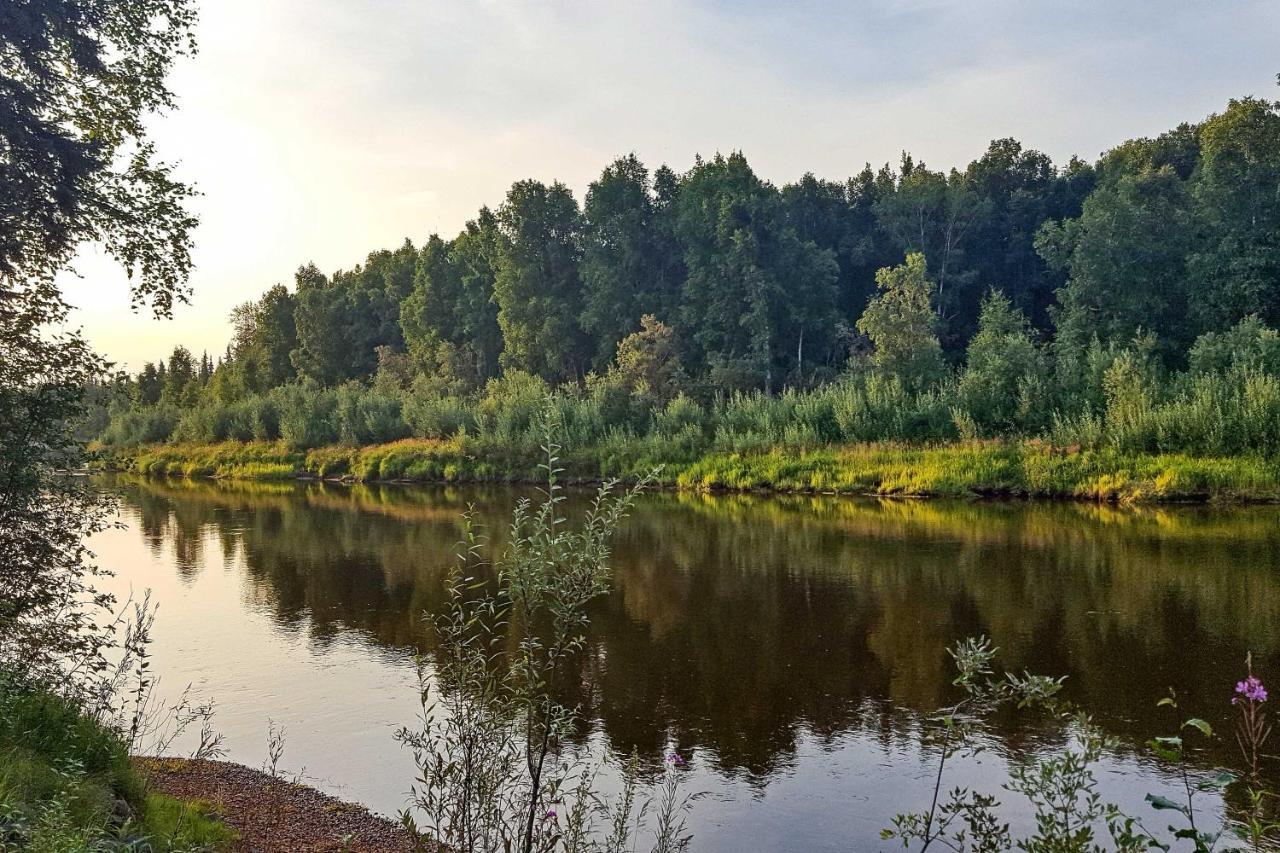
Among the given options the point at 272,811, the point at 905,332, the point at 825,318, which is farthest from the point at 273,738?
the point at 825,318

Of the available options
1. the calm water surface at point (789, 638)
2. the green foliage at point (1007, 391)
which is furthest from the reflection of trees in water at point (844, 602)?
the green foliage at point (1007, 391)

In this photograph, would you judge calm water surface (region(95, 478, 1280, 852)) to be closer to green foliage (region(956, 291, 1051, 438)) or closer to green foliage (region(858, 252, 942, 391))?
green foliage (region(956, 291, 1051, 438))

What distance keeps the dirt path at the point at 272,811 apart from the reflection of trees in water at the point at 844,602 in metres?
2.77

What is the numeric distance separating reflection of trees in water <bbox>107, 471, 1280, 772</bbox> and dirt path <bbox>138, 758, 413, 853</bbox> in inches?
109

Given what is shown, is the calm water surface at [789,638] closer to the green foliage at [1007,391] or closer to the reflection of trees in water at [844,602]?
the reflection of trees in water at [844,602]

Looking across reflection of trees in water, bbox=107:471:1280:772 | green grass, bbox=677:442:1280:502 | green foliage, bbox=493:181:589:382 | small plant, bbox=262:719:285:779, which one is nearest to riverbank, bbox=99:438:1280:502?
green grass, bbox=677:442:1280:502

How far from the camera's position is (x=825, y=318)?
54.9 m

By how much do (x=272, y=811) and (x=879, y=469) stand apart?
26.6 metres

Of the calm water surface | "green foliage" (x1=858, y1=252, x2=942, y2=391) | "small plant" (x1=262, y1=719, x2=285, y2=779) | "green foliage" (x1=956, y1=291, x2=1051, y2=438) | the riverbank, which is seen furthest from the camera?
"green foliage" (x1=858, y1=252, x2=942, y2=391)

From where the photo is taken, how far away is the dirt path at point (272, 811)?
6629 millimetres

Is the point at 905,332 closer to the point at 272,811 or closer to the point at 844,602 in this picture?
the point at 844,602

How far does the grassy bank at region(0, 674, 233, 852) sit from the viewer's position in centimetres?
498

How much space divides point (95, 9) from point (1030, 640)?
1296 cm

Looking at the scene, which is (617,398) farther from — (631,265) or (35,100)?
(35,100)
